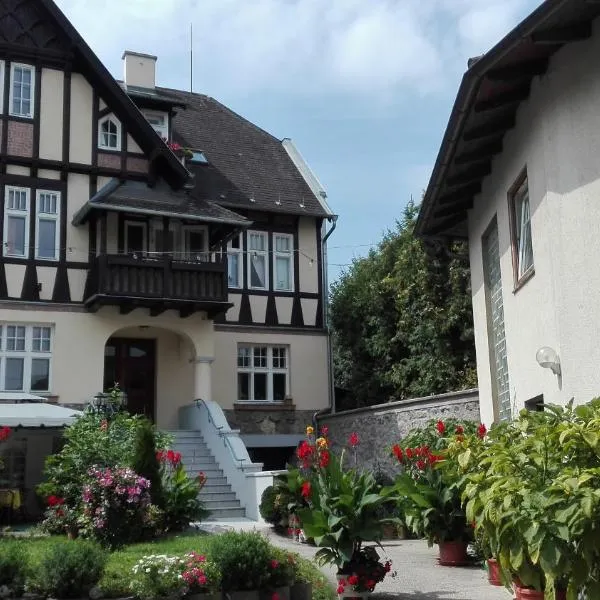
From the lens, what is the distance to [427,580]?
10.0 meters

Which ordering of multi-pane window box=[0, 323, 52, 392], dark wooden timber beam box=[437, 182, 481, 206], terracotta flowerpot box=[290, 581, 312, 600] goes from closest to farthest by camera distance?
terracotta flowerpot box=[290, 581, 312, 600]
dark wooden timber beam box=[437, 182, 481, 206]
multi-pane window box=[0, 323, 52, 392]

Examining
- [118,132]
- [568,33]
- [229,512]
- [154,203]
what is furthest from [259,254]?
[568,33]

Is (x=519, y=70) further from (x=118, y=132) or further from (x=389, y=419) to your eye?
(x=118, y=132)

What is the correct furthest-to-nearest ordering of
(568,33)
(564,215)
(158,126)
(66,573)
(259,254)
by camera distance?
(259,254), (158,126), (564,215), (66,573), (568,33)

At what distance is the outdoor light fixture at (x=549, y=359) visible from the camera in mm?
8828

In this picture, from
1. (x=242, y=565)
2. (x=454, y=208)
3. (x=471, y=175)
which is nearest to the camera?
(x=242, y=565)

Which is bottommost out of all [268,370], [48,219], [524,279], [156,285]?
[524,279]

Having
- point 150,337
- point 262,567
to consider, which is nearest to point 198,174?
point 150,337

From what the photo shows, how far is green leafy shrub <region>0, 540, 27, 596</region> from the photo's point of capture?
8.30m

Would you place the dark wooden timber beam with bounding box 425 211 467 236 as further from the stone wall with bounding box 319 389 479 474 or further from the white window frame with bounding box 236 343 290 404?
the white window frame with bounding box 236 343 290 404

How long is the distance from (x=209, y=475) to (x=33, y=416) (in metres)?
4.61

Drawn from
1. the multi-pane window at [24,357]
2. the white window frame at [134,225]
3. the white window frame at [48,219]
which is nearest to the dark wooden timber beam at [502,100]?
the white window frame at [134,225]

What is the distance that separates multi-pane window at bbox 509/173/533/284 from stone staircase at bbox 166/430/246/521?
8.12 meters

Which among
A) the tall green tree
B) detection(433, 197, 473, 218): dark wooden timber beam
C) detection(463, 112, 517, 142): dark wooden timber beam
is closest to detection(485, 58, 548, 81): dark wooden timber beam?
detection(463, 112, 517, 142): dark wooden timber beam
